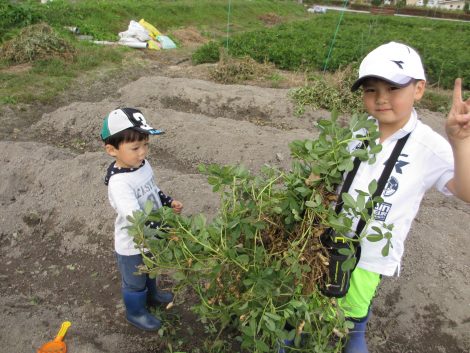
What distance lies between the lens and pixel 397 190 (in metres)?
1.70

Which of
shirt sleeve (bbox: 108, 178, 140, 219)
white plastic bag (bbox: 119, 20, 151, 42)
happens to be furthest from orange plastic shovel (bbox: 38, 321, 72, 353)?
white plastic bag (bbox: 119, 20, 151, 42)

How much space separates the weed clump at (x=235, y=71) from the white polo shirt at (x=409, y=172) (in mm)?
6876

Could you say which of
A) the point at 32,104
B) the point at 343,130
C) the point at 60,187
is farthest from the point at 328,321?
the point at 32,104

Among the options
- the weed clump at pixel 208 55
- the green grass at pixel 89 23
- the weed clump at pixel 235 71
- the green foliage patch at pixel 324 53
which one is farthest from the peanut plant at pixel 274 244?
the weed clump at pixel 208 55

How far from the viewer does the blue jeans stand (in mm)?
2225

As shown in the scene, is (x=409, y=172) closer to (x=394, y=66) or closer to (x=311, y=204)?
(x=394, y=66)

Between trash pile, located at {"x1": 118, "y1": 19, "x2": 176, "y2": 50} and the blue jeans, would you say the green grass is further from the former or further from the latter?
the blue jeans

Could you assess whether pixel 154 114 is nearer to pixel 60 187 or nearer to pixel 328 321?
pixel 60 187

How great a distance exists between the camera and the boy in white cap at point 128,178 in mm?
2033

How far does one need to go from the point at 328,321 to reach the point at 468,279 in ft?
6.71

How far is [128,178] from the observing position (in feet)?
6.88

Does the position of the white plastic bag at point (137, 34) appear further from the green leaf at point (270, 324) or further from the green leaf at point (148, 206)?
the green leaf at point (270, 324)

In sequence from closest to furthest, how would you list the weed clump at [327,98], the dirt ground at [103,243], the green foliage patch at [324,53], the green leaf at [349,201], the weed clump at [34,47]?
the green leaf at [349,201]
the dirt ground at [103,243]
the weed clump at [327,98]
the weed clump at [34,47]
the green foliage patch at [324,53]

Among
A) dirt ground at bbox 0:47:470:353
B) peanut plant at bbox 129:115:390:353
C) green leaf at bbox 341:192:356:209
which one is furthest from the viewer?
dirt ground at bbox 0:47:470:353
